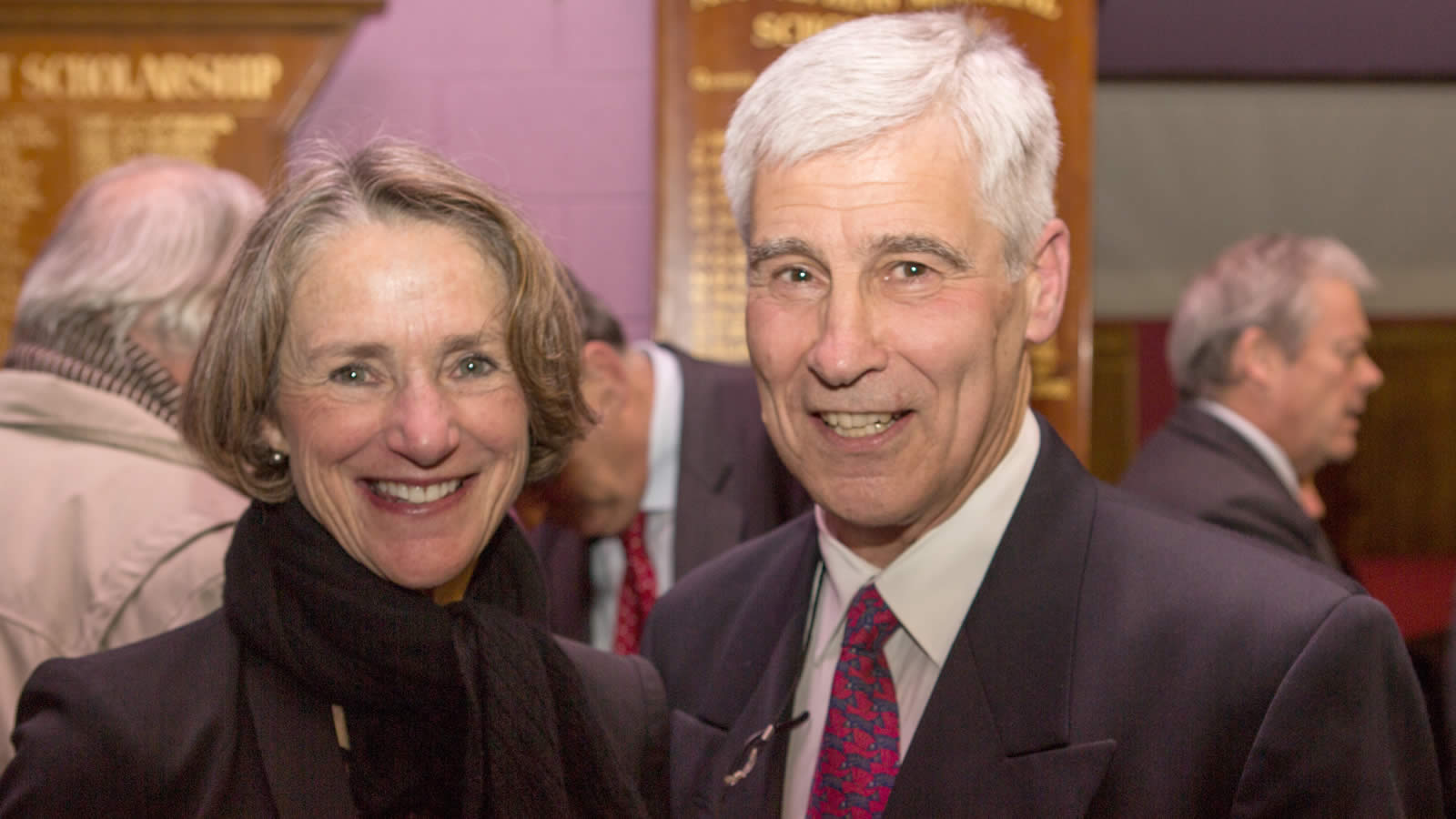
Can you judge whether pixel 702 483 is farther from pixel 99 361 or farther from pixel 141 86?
pixel 141 86

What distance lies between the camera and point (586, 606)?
2828mm

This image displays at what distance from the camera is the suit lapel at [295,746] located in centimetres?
134

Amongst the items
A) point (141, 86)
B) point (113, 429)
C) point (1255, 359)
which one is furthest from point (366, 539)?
point (1255, 359)

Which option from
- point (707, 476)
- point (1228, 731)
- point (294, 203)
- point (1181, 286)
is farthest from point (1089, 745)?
point (1181, 286)

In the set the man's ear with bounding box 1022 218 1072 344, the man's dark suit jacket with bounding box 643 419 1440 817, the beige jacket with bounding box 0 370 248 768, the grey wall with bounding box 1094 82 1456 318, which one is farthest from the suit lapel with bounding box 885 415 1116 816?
the grey wall with bounding box 1094 82 1456 318

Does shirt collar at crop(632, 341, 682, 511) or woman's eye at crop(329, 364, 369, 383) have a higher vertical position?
woman's eye at crop(329, 364, 369, 383)

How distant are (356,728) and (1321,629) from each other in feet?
3.00

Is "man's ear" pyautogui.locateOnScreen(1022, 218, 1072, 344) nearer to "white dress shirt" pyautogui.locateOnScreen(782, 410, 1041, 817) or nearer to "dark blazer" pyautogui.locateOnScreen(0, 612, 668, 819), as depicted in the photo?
"white dress shirt" pyautogui.locateOnScreen(782, 410, 1041, 817)

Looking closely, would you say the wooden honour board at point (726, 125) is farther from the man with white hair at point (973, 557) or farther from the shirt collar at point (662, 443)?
the man with white hair at point (973, 557)

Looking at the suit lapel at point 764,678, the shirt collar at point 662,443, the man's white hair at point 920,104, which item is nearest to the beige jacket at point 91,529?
the suit lapel at point 764,678

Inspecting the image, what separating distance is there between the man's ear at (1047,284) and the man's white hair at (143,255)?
115 centimetres

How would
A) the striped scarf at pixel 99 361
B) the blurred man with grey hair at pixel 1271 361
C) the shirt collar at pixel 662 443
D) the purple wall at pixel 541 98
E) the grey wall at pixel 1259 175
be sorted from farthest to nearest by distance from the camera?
1. the grey wall at pixel 1259 175
2. the purple wall at pixel 541 98
3. the blurred man with grey hair at pixel 1271 361
4. the shirt collar at pixel 662 443
5. the striped scarf at pixel 99 361

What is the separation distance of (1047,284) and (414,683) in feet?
2.51

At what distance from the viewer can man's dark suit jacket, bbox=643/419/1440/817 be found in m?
1.28
